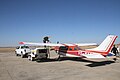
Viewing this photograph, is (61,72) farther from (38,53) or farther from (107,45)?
(38,53)

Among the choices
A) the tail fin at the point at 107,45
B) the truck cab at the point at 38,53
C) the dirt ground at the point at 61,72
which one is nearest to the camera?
the dirt ground at the point at 61,72

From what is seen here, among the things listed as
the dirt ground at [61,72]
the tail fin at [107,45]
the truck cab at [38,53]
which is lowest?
the dirt ground at [61,72]

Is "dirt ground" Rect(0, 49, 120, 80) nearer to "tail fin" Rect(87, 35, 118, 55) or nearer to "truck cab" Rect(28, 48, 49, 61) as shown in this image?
"tail fin" Rect(87, 35, 118, 55)

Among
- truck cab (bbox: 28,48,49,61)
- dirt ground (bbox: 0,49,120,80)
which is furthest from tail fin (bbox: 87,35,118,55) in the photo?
truck cab (bbox: 28,48,49,61)

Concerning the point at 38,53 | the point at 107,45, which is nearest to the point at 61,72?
the point at 107,45

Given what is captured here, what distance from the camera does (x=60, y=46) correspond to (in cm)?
1830

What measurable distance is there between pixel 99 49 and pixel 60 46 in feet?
19.5

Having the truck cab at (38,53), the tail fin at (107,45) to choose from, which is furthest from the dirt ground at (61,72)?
the truck cab at (38,53)

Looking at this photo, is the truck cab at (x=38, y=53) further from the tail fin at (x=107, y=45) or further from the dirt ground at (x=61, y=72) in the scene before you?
the tail fin at (x=107, y=45)

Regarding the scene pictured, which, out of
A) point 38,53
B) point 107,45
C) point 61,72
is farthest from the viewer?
point 38,53

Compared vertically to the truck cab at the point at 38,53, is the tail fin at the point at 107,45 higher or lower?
higher

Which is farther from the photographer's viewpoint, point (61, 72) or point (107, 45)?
point (107, 45)

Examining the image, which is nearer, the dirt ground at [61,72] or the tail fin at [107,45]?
the dirt ground at [61,72]

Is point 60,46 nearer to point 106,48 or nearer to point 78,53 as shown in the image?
point 78,53
